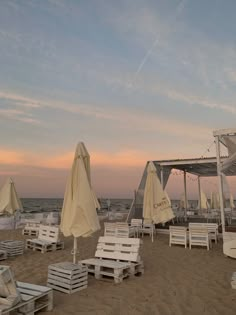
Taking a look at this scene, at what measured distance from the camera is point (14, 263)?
Answer: 24.5 ft

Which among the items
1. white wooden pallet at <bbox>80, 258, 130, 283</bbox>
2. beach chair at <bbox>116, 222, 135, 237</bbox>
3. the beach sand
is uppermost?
beach chair at <bbox>116, 222, 135, 237</bbox>

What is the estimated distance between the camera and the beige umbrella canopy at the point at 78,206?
217 inches

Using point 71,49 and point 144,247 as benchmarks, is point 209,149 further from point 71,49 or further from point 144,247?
point 71,49

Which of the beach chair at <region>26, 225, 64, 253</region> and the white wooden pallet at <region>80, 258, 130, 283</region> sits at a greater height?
the beach chair at <region>26, 225, 64, 253</region>

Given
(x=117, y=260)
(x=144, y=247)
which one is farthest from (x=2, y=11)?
(x=144, y=247)

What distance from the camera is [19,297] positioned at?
12.6 feet

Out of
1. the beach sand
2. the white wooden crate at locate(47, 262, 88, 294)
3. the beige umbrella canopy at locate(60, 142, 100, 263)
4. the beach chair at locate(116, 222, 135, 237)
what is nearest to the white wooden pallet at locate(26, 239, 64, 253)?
the beach sand

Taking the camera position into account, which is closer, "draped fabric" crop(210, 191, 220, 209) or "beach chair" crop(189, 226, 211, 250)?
"beach chair" crop(189, 226, 211, 250)

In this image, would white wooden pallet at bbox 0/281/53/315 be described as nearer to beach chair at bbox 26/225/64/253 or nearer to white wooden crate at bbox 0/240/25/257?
white wooden crate at bbox 0/240/25/257

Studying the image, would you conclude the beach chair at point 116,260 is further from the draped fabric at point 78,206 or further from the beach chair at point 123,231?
the beach chair at point 123,231

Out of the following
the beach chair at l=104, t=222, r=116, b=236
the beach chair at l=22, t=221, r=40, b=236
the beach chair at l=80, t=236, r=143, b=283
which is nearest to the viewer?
the beach chair at l=80, t=236, r=143, b=283

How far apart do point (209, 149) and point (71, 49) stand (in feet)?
23.2

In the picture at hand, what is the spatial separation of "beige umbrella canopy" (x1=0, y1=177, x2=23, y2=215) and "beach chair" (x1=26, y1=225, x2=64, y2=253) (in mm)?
3620

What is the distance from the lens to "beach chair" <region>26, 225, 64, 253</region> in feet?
30.0
